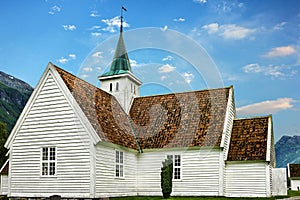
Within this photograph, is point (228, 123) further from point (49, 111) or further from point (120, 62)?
point (49, 111)

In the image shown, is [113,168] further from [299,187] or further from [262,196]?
[299,187]

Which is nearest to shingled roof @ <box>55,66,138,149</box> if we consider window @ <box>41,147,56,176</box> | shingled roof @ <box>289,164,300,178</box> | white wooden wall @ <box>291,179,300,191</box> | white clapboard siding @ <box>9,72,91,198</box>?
white clapboard siding @ <box>9,72,91,198</box>

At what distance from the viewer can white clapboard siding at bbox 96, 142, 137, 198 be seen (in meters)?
24.0

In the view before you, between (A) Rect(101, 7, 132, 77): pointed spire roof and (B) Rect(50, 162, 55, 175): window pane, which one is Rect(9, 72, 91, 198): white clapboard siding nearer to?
(B) Rect(50, 162, 55, 175): window pane

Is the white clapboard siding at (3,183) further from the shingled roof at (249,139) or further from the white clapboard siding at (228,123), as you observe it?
the shingled roof at (249,139)

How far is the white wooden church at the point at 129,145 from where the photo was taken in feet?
79.3

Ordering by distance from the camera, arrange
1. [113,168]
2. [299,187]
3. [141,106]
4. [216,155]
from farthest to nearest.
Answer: [299,187]
[141,106]
[216,155]
[113,168]

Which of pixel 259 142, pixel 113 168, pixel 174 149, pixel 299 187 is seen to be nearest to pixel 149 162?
pixel 174 149

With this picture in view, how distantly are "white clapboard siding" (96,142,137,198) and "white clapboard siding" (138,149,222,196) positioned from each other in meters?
1.06

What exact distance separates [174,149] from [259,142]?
6723 millimetres

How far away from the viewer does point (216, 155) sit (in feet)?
90.7

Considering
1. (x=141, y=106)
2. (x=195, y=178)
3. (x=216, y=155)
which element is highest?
(x=141, y=106)

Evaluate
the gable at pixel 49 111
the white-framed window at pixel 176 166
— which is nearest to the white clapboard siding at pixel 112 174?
the gable at pixel 49 111

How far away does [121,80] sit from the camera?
118ft
